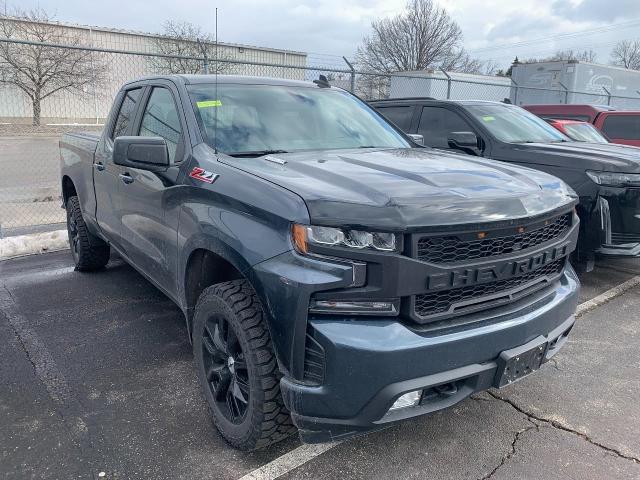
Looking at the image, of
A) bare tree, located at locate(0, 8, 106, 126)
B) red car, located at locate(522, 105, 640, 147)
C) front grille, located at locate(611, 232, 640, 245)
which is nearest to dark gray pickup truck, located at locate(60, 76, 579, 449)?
front grille, located at locate(611, 232, 640, 245)

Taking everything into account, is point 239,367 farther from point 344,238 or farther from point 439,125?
point 439,125

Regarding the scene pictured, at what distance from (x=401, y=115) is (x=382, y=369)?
5529 mm

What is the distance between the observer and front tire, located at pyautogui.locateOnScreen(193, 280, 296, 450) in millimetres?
2275

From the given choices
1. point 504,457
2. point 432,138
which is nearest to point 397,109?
point 432,138

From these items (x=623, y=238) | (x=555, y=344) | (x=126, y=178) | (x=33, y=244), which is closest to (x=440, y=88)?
(x=623, y=238)

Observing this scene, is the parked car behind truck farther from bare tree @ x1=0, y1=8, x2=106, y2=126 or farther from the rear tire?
bare tree @ x1=0, y1=8, x2=106, y2=126

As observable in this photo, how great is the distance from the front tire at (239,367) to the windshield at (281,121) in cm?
93

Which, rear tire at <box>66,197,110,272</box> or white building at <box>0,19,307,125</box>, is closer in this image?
rear tire at <box>66,197,110,272</box>

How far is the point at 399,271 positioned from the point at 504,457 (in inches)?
49.7

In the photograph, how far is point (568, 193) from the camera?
9.22ft

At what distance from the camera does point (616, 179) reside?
15.6ft

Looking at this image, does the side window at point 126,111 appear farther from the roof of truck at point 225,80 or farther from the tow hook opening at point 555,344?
the tow hook opening at point 555,344

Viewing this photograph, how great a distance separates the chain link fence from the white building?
5 cm

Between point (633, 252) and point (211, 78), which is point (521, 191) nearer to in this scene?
point (211, 78)
